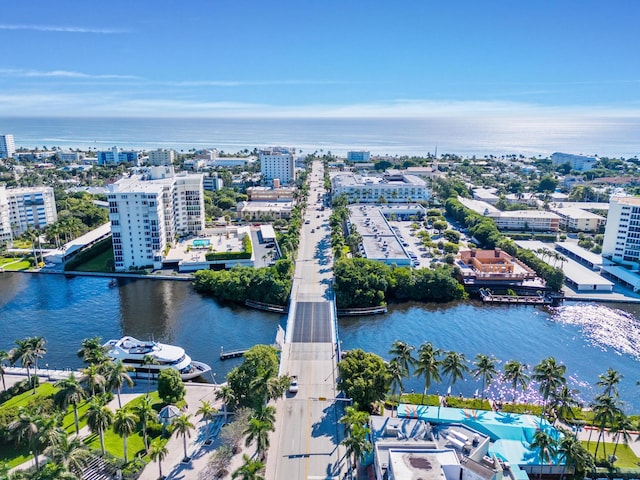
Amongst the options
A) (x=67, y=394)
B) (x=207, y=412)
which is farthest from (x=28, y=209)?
(x=207, y=412)

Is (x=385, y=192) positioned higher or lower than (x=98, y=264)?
higher

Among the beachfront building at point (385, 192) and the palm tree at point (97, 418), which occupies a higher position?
the beachfront building at point (385, 192)

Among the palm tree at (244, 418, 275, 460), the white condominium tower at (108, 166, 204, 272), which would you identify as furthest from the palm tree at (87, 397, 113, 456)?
the white condominium tower at (108, 166, 204, 272)

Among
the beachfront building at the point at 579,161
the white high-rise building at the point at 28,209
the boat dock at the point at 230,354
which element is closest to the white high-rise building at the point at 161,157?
the white high-rise building at the point at 28,209

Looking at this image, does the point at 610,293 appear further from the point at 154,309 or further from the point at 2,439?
the point at 2,439

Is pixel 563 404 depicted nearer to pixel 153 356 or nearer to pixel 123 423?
pixel 123 423

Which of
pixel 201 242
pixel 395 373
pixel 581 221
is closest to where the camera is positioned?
pixel 395 373

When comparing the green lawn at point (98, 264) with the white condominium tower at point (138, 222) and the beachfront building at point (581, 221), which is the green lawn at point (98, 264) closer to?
the white condominium tower at point (138, 222)
